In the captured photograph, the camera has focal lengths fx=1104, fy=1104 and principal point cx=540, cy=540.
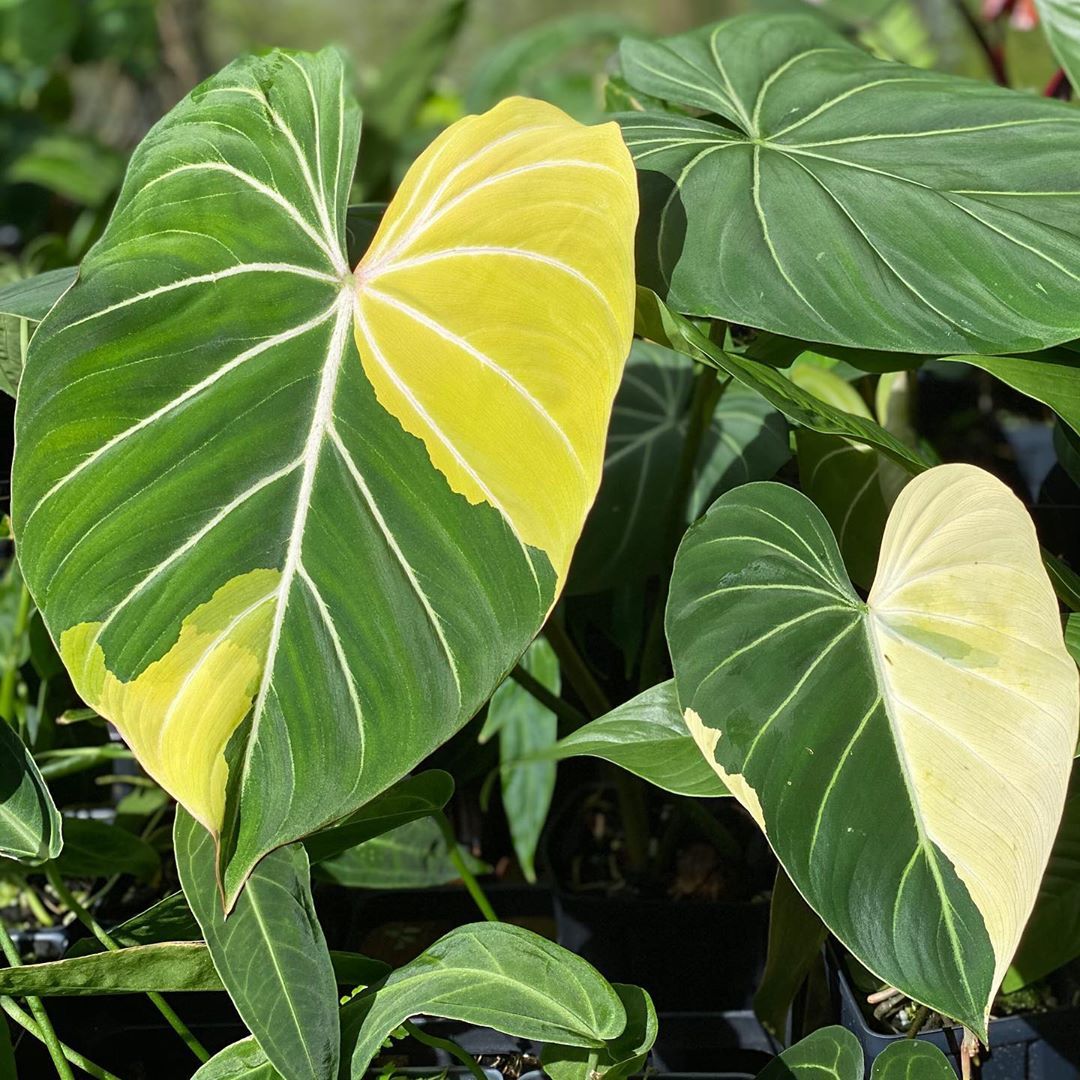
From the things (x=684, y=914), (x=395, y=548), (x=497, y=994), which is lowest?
(x=684, y=914)

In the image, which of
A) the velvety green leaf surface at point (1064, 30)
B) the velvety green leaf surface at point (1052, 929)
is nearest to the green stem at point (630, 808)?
the velvety green leaf surface at point (1052, 929)

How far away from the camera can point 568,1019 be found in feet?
1.75

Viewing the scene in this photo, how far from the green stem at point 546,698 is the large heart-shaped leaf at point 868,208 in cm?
34

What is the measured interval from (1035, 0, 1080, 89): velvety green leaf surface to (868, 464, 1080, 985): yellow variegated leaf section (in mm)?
486

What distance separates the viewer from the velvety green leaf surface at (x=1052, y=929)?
27.1 inches

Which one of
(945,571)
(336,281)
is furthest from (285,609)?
(945,571)

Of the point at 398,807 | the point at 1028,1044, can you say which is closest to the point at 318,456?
the point at 398,807

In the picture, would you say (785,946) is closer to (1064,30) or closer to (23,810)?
(23,810)

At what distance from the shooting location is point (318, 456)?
1.83ft

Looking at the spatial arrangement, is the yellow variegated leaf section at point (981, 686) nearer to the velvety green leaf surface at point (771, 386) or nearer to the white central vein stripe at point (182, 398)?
the velvety green leaf surface at point (771, 386)

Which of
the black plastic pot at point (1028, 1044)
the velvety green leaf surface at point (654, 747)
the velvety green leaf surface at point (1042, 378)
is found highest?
the velvety green leaf surface at point (1042, 378)

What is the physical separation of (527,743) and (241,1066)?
16.3 inches

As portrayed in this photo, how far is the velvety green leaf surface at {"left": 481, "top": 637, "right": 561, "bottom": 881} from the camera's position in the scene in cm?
94

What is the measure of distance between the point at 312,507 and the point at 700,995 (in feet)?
1.98
